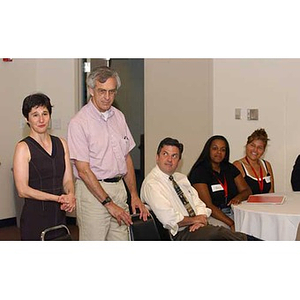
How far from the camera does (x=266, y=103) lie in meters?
5.85

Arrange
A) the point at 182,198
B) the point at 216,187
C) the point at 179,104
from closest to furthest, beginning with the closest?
the point at 182,198
the point at 216,187
the point at 179,104

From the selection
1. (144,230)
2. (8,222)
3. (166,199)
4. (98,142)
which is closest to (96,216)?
(144,230)

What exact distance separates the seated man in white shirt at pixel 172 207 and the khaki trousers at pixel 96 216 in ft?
1.00

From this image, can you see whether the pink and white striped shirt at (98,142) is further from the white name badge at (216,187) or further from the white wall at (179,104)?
the white wall at (179,104)

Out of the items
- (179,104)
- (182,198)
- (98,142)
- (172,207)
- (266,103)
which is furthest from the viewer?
(179,104)

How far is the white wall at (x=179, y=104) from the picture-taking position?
6125 millimetres

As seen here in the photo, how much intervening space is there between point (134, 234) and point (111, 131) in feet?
2.43

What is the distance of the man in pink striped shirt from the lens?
364 centimetres

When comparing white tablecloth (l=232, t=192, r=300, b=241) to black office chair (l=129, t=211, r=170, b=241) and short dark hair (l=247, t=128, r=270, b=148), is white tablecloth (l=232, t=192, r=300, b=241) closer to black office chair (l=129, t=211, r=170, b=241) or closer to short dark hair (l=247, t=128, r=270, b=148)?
black office chair (l=129, t=211, r=170, b=241)

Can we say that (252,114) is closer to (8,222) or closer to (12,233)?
(12,233)

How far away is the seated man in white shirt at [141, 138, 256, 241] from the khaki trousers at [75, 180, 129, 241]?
1.00 feet

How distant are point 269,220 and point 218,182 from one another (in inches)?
33.5

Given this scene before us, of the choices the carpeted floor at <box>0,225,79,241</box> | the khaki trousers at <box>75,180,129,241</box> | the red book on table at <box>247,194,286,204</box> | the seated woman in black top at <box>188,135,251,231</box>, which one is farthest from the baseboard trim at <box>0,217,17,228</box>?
the red book on table at <box>247,194,286,204</box>

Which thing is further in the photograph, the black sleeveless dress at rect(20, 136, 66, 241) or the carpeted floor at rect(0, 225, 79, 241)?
the carpeted floor at rect(0, 225, 79, 241)
